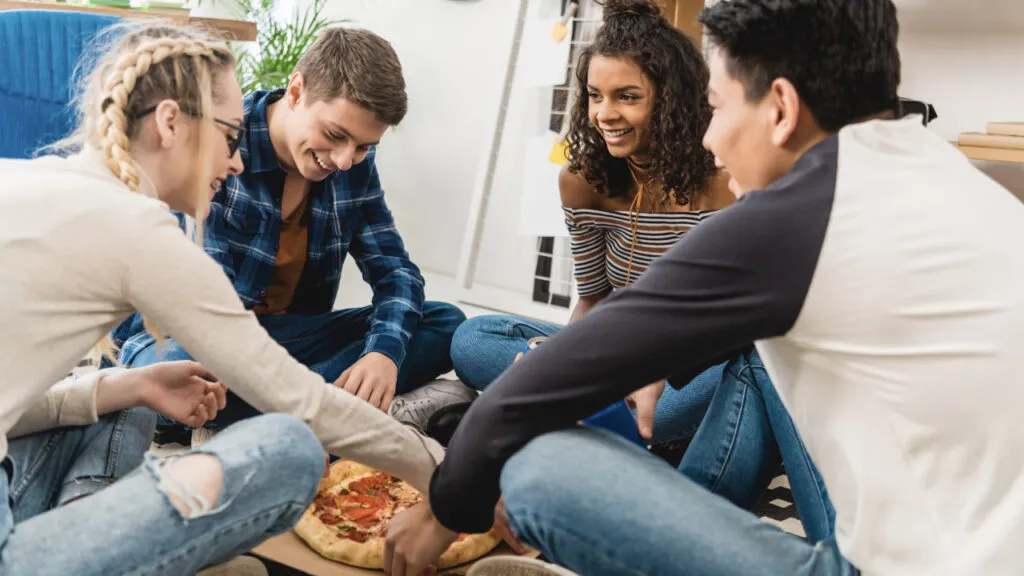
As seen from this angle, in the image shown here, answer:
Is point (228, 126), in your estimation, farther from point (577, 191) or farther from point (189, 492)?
point (577, 191)

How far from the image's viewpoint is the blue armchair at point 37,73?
2113 millimetres

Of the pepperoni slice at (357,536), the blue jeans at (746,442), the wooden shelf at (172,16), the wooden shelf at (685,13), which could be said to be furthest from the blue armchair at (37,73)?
the blue jeans at (746,442)

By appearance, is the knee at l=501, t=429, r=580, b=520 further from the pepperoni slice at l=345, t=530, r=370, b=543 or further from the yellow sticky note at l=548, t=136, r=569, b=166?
the yellow sticky note at l=548, t=136, r=569, b=166

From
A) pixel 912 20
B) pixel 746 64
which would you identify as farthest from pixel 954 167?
pixel 912 20

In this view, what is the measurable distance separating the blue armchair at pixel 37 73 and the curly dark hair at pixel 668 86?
1.17m

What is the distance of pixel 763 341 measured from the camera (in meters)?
1.06

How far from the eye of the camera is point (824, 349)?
0.95 m

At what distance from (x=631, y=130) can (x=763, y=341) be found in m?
0.84

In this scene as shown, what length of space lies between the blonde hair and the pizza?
0.43 metres

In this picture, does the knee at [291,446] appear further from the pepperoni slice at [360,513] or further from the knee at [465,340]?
the knee at [465,340]

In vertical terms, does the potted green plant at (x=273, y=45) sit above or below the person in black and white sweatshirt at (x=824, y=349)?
above

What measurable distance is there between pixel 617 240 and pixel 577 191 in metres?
0.13

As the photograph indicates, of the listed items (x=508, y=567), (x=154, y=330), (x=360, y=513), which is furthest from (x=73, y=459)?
(x=508, y=567)

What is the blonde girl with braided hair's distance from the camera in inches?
39.3
